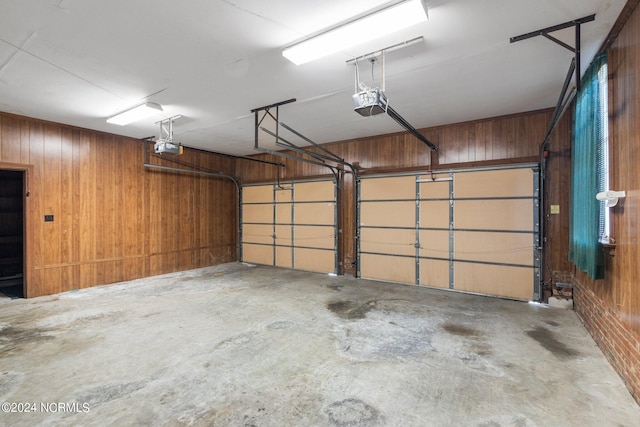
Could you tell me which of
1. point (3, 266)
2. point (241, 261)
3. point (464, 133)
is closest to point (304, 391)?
point (464, 133)

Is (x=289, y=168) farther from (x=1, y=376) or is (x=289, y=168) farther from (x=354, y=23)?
(x=1, y=376)

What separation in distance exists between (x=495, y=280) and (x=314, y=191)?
4.04 meters

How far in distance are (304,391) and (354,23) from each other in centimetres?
291

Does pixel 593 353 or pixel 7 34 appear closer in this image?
pixel 7 34

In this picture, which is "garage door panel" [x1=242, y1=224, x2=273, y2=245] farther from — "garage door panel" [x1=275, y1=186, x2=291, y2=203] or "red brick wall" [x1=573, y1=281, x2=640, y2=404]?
"red brick wall" [x1=573, y1=281, x2=640, y2=404]

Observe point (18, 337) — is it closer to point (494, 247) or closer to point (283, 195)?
point (283, 195)

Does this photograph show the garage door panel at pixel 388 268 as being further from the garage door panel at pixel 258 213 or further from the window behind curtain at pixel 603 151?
the window behind curtain at pixel 603 151

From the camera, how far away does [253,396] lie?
219cm

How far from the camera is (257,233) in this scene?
26.5 ft

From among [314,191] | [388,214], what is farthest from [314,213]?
[388,214]

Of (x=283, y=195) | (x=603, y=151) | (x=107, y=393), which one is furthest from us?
(x=283, y=195)

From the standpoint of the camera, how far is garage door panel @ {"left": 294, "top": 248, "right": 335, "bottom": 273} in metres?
6.71

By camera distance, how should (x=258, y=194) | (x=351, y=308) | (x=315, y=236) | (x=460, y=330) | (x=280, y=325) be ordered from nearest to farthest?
1. (x=460, y=330)
2. (x=280, y=325)
3. (x=351, y=308)
4. (x=315, y=236)
5. (x=258, y=194)

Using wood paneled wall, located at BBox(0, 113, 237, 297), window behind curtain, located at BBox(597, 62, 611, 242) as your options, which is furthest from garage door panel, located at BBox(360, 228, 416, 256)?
wood paneled wall, located at BBox(0, 113, 237, 297)
